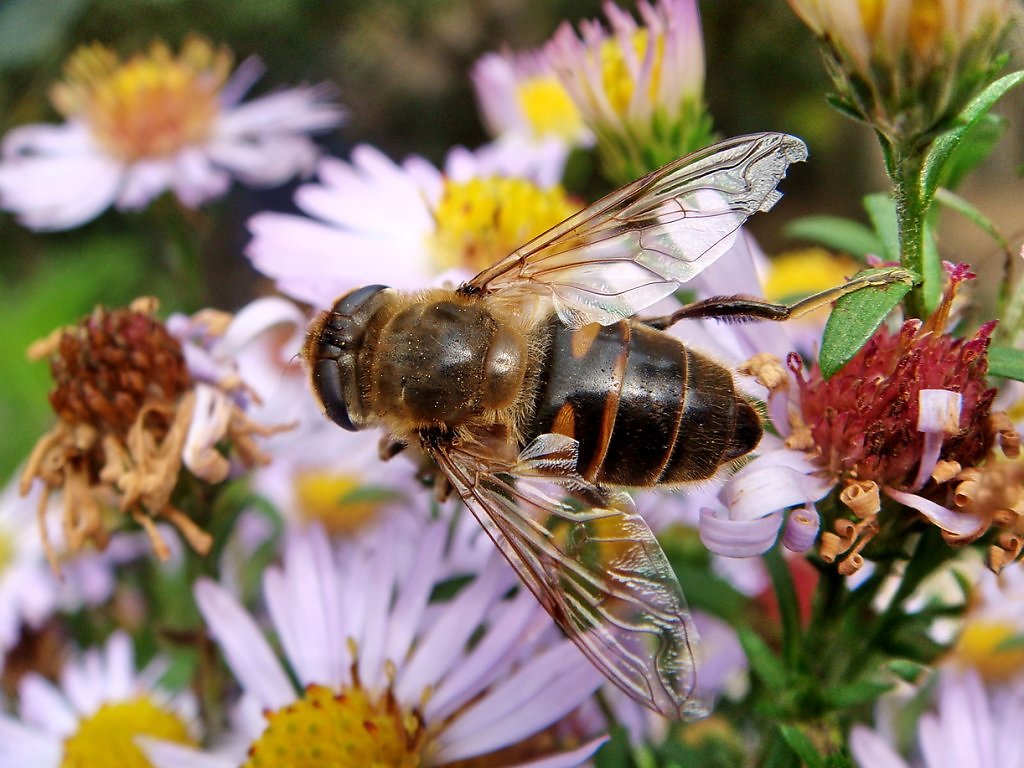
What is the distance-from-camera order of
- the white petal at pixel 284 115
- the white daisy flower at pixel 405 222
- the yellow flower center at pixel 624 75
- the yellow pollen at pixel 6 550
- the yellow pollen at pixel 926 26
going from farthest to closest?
the white petal at pixel 284 115 < the yellow pollen at pixel 6 550 < the white daisy flower at pixel 405 222 < the yellow flower center at pixel 624 75 < the yellow pollen at pixel 926 26

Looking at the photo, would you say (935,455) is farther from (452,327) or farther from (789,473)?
(452,327)

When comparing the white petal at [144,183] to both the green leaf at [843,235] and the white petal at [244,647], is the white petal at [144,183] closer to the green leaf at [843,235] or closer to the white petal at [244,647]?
the white petal at [244,647]

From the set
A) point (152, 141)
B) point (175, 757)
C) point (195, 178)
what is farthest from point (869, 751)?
point (152, 141)

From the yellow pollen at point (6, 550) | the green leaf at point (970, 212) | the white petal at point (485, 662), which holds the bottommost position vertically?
the white petal at point (485, 662)

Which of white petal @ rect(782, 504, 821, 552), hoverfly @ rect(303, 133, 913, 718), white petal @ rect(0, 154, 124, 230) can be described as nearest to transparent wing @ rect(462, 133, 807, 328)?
hoverfly @ rect(303, 133, 913, 718)

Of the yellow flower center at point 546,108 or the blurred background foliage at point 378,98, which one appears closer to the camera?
the yellow flower center at point 546,108

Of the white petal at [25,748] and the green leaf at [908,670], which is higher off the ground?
the white petal at [25,748]

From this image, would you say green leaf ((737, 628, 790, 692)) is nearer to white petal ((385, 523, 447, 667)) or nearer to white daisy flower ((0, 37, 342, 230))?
white petal ((385, 523, 447, 667))

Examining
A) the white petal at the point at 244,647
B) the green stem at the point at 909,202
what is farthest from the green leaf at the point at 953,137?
the white petal at the point at 244,647
